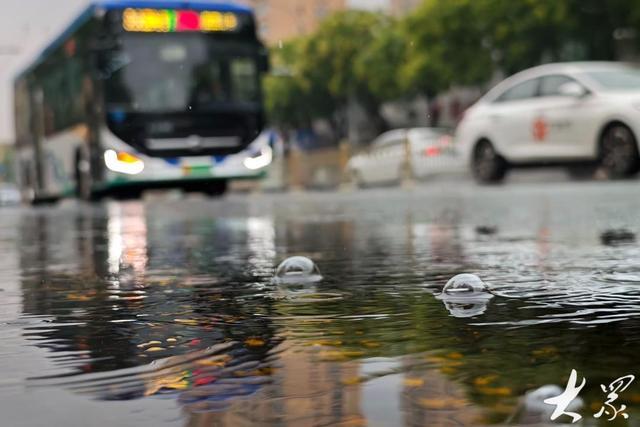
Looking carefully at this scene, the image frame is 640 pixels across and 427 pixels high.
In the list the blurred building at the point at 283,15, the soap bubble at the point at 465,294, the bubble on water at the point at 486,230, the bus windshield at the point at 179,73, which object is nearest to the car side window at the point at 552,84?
the bus windshield at the point at 179,73

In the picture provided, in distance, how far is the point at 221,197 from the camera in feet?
84.5

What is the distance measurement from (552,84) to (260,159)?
19.4 feet

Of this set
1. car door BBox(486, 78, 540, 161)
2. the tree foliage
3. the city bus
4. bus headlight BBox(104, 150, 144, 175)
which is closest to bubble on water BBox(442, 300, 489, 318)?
car door BBox(486, 78, 540, 161)

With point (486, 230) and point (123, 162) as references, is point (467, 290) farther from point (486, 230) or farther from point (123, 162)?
point (123, 162)

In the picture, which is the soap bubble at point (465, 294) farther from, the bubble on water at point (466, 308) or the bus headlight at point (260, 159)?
the bus headlight at point (260, 159)

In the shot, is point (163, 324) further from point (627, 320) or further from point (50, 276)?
point (50, 276)

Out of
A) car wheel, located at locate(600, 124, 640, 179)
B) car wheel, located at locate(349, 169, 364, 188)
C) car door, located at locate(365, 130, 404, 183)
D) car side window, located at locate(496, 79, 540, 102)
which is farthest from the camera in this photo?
car wheel, located at locate(349, 169, 364, 188)

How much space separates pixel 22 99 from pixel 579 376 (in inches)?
1095

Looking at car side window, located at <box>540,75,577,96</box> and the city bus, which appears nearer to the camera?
car side window, located at <box>540,75,577,96</box>

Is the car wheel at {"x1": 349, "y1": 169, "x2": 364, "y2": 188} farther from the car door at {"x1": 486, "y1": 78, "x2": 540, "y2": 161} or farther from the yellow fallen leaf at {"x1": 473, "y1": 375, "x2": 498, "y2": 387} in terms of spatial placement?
the yellow fallen leaf at {"x1": 473, "y1": 375, "x2": 498, "y2": 387}

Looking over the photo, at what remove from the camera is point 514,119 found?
20.0m

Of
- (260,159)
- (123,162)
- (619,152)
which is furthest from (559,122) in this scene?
(123,162)

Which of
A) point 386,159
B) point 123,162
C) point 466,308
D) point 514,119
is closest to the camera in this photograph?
point 466,308

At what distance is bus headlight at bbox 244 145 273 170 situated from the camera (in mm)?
23141
